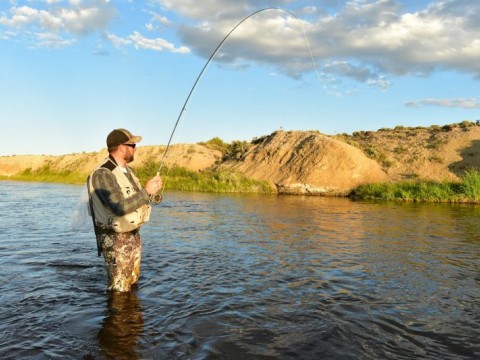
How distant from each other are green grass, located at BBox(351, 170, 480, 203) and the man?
24.8m

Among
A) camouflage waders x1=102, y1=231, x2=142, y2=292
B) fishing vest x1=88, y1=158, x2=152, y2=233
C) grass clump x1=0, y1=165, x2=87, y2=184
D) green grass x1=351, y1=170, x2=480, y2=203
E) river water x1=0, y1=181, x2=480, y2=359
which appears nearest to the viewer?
river water x1=0, y1=181, x2=480, y2=359

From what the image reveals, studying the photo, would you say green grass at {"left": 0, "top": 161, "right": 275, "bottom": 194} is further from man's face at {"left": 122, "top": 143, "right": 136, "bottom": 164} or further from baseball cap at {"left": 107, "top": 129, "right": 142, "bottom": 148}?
baseball cap at {"left": 107, "top": 129, "right": 142, "bottom": 148}

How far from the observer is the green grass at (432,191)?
26.3m

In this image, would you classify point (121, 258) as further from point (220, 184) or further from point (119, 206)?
point (220, 184)

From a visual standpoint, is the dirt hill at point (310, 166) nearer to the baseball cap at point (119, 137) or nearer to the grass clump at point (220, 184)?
the grass clump at point (220, 184)

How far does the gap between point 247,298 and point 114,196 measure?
248 cm

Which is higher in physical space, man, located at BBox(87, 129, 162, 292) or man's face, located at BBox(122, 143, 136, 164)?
man's face, located at BBox(122, 143, 136, 164)

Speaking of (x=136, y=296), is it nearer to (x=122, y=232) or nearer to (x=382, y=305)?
(x=122, y=232)

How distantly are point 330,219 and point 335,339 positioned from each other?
12.2 m

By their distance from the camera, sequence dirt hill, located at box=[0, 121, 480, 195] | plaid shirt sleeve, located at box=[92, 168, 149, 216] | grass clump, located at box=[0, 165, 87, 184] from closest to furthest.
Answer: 1. plaid shirt sleeve, located at box=[92, 168, 149, 216]
2. dirt hill, located at box=[0, 121, 480, 195]
3. grass clump, located at box=[0, 165, 87, 184]

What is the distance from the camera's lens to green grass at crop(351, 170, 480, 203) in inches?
1037

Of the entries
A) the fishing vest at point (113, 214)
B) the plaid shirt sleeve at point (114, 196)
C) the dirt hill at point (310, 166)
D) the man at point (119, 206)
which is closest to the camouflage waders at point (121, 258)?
the man at point (119, 206)

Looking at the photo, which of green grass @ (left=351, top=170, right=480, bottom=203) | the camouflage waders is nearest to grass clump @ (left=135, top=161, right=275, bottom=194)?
green grass @ (left=351, top=170, right=480, bottom=203)

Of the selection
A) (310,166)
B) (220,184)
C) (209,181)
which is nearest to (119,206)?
(220,184)
